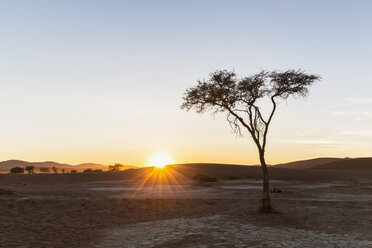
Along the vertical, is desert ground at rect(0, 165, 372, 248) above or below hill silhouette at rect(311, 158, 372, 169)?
below

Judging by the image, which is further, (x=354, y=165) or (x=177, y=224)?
(x=354, y=165)

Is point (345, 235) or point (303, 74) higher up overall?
point (303, 74)

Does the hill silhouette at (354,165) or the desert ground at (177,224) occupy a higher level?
the hill silhouette at (354,165)

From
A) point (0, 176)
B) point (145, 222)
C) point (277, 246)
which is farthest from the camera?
point (0, 176)

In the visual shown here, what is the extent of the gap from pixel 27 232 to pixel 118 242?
385 centimetres

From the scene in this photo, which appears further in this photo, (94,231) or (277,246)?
(94,231)

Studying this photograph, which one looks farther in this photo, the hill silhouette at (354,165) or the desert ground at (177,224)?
the hill silhouette at (354,165)

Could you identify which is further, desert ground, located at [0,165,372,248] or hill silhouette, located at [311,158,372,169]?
hill silhouette, located at [311,158,372,169]

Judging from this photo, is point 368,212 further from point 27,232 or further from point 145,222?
point 27,232

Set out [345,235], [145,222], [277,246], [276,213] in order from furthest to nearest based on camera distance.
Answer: [276,213] < [145,222] < [345,235] < [277,246]

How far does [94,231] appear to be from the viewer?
1400 centimetres

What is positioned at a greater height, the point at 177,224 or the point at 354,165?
the point at 354,165

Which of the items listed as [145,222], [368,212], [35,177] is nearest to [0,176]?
[35,177]

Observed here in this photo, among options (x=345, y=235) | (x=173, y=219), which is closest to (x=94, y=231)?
(x=173, y=219)
